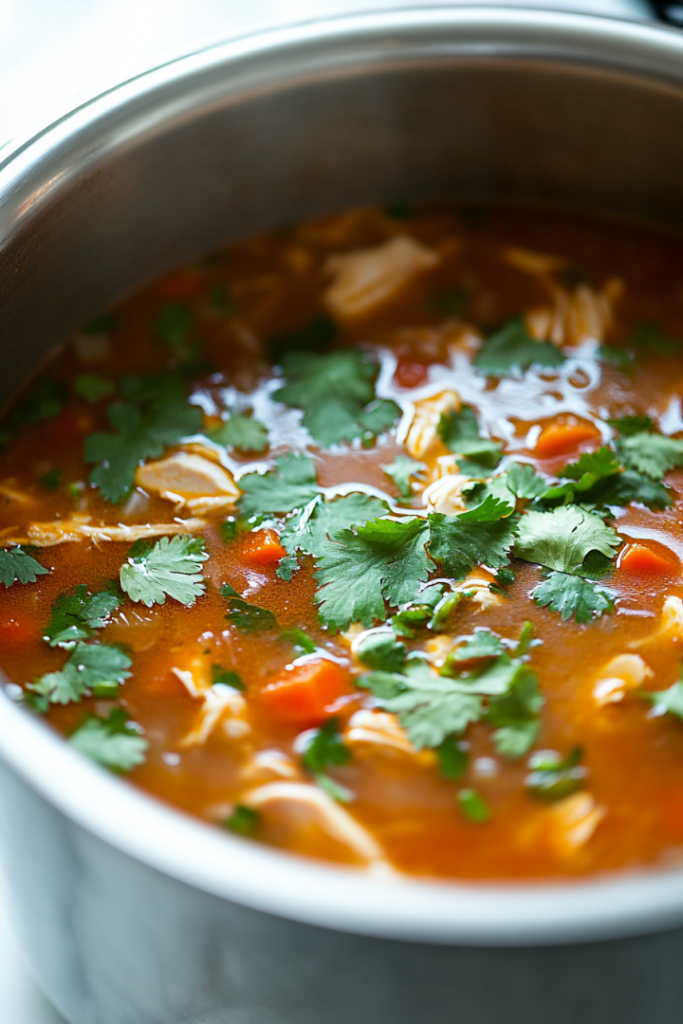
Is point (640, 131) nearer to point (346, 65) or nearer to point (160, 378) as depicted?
point (346, 65)

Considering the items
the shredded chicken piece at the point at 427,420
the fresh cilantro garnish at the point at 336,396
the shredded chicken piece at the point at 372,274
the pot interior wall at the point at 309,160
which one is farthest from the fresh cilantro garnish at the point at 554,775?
the pot interior wall at the point at 309,160

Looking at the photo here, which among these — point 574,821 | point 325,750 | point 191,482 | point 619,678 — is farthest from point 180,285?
point 574,821

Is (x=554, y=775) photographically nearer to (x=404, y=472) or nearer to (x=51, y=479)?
(x=404, y=472)

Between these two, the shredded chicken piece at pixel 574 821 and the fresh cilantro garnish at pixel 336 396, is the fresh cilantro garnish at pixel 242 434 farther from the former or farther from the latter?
the shredded chicken piece at pixel 574 821

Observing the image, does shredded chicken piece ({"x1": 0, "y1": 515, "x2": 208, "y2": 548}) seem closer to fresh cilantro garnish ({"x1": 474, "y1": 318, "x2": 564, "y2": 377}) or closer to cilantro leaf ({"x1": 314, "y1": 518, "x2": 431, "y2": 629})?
cilantro leaf ({"x1": 314, "y1": 518, "x2": 431, "y2": 629})

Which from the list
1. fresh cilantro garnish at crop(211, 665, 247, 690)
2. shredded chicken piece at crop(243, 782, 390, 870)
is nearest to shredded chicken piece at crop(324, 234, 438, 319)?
fresh cilantro garnish at crop(211, 665, 247, 690)

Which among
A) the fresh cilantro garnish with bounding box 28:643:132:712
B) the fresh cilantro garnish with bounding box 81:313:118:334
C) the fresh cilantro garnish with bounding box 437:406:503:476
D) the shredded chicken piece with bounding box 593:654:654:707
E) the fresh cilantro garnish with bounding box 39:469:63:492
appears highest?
the fresh cilantro garnish with bounding box 81:313:118:334
